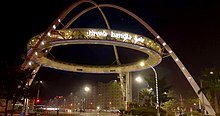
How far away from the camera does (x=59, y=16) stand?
36.4 metres

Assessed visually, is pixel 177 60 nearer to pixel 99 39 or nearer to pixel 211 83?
pixel 211 83

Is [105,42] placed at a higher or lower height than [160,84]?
higher

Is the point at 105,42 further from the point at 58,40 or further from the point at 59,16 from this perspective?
the point at 59,16

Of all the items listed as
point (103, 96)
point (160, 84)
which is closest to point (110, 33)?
point (160, 84)

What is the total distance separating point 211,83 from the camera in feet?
127

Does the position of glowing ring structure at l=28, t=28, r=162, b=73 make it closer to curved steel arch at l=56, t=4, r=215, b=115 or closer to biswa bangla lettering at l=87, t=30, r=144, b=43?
biswa bangla lettering at l=87, t=30, r=144, b=43

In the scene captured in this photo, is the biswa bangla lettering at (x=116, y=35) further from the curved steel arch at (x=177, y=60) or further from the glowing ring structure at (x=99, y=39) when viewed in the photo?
the curved steel arch at (x=177, y=60)

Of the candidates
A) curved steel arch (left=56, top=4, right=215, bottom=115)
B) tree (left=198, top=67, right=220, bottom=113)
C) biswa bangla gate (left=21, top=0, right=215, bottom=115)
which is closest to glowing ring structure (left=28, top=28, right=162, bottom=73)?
biswa bangla gate (left=21, top=0, right=215, bottom=115)

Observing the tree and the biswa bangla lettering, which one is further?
the tree

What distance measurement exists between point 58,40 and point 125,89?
25149mm

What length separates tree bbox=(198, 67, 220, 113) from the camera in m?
38.3

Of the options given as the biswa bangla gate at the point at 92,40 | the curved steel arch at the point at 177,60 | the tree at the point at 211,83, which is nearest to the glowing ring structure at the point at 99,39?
the biswa bangla gate at the point at 92,40

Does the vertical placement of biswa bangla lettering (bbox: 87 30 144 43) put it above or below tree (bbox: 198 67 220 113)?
above

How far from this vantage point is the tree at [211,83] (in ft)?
126
